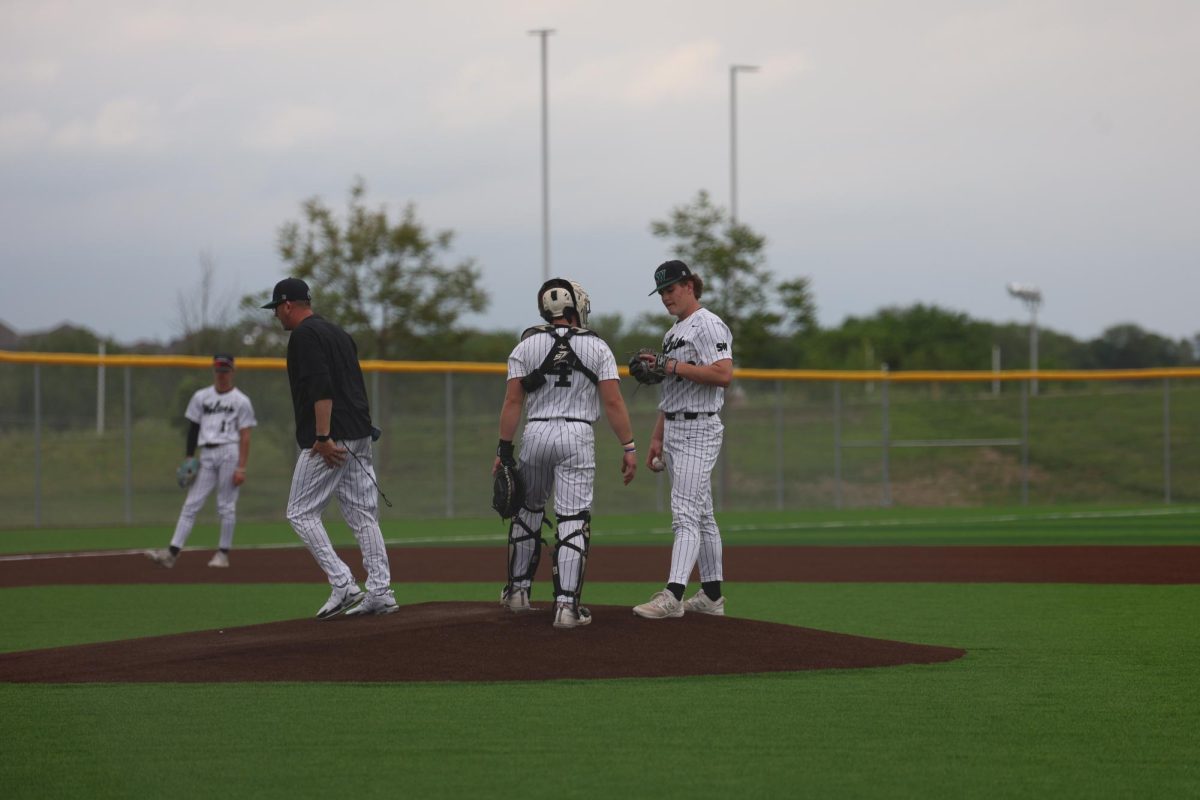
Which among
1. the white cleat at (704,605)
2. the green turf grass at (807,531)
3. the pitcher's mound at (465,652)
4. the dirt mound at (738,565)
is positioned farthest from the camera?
the green turf grass at (807,531)

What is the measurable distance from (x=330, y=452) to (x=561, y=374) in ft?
5.25

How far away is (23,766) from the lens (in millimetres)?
5496

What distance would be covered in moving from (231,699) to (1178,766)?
13.3 feet

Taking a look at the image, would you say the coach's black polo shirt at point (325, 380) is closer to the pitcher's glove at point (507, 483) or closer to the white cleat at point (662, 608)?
the pitcher's glove at point (507, 483)

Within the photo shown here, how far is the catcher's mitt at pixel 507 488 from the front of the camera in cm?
862

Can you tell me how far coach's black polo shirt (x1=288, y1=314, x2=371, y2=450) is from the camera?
358 inches

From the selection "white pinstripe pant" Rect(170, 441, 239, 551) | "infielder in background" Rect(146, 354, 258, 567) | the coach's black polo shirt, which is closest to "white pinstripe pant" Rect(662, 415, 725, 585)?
the coach's black polo shirt

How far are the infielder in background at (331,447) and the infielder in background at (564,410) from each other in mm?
1148

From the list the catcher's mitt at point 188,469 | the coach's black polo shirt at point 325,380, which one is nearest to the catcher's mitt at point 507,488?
the coach's black polo shirt at point 325,380

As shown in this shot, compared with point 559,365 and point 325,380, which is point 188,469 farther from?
point 559,365

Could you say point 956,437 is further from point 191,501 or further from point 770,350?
point 191,501

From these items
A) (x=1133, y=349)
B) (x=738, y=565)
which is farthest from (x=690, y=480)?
(x=1133, y=349)

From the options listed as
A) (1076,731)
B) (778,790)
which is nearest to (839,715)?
(1076,731)

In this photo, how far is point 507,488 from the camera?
863 cm
